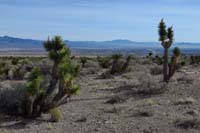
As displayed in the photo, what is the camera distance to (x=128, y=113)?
604 inches

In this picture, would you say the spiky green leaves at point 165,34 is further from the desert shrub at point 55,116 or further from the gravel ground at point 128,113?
the desert shrub at point 55,116

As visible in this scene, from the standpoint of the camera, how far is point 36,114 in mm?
14672

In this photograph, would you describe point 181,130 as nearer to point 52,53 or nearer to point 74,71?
A: point 74,71

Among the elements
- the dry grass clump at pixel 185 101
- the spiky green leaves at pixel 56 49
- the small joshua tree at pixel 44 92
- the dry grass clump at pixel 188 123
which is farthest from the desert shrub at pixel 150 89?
the dry grass clump at pixel 188 123

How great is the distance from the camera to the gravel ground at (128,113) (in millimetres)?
13102

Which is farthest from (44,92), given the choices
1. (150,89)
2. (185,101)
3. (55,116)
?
(150,89)

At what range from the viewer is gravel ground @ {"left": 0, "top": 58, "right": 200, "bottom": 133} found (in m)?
13.1

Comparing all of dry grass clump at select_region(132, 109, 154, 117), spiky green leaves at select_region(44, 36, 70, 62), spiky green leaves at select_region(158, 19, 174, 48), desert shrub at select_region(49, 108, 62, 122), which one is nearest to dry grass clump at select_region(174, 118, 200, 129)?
dry grass clump at select_region(132, 109, 154, 117)

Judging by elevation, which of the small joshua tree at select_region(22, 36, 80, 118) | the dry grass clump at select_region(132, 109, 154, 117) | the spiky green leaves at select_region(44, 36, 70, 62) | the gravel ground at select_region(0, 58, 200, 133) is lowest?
the gravel ground at select_region(0, 58, 200, 133)

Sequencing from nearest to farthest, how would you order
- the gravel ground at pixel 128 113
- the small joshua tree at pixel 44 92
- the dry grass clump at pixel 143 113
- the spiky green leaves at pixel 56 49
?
1. the gravel ground at pixel 128 113
2. the small joshua tree at pixel 44 92
3. the dry grass clump at pixel 143 113
4. the spiky green leaves at pixel 56 49

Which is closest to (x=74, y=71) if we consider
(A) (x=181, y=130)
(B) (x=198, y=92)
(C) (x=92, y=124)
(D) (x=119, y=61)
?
(C) (x=92, y=124)

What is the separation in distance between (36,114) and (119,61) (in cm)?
2050

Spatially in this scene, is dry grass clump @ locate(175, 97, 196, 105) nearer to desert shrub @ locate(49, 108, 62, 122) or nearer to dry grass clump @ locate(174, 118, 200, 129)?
dry grass clump @ locate(174, 118, 200, 129)

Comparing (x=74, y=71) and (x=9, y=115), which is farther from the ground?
(x=74, y=71)
